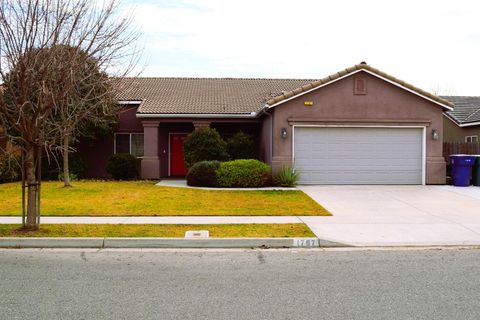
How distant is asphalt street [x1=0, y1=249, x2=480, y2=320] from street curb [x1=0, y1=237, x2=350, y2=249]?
1.04 feet

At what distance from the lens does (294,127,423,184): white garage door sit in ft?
59.0

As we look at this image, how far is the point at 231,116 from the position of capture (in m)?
20.8

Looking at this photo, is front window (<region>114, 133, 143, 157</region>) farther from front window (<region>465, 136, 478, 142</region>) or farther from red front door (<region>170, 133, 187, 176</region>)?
front window (<region>465, 136, 478, 142</region>)

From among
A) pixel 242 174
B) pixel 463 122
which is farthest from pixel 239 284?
pixel 463 122

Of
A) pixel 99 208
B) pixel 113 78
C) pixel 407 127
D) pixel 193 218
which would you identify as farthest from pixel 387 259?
pixel 407 127

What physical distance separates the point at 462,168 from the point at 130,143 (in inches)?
586

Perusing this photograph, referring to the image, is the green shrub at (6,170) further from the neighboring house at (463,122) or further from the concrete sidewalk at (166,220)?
the neighboring house at (463,122)

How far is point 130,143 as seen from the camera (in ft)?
74.2

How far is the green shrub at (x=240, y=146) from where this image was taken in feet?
66.0

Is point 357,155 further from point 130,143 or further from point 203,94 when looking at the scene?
point 130,143

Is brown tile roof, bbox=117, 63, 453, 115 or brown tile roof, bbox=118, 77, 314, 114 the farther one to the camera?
brown tile roof, bbox=118, 77, 314, 114

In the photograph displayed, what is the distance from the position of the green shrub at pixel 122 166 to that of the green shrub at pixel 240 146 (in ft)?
14.7

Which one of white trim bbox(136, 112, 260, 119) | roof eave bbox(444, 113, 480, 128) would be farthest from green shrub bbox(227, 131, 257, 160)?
roof eave bbox(444, 113, 480, 128)

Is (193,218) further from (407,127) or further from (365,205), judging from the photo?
(407,127)
